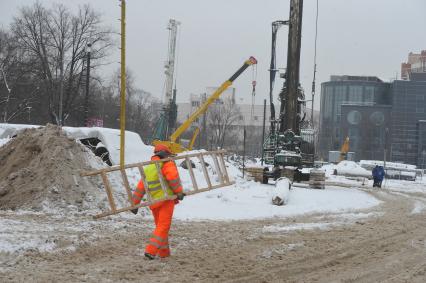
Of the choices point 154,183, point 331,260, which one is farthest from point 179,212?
point 331,260

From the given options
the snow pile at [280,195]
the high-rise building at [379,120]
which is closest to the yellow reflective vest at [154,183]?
the snow pile at [280,195]

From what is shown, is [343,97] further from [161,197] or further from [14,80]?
[161,197]

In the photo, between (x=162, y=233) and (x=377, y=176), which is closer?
(x=162, y=233)

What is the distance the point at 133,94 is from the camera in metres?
93.5

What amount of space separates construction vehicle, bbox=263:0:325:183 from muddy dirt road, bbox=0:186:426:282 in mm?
12651

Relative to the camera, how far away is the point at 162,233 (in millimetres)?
8625

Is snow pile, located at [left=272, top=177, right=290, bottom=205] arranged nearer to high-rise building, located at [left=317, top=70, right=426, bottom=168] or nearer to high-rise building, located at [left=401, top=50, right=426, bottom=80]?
high-rise building, located at [left=317, top=70, right=426, bottom=168]

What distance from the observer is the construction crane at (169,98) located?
122 ft

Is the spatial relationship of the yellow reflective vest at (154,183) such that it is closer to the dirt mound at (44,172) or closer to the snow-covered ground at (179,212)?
the snow-covered ground at (179,212)

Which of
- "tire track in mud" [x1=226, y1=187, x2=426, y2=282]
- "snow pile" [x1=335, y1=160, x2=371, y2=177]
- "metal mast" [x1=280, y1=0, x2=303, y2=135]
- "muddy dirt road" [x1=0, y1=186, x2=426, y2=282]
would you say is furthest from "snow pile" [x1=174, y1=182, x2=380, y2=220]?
"snow pile" [x1=335, y1=160, x2=371, y2=177]

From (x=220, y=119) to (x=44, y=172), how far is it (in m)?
73.3

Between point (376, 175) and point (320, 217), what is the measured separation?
20.6m

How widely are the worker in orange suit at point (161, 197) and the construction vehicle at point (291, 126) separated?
57.8ft

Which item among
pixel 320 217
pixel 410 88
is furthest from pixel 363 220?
pixel 410 88
